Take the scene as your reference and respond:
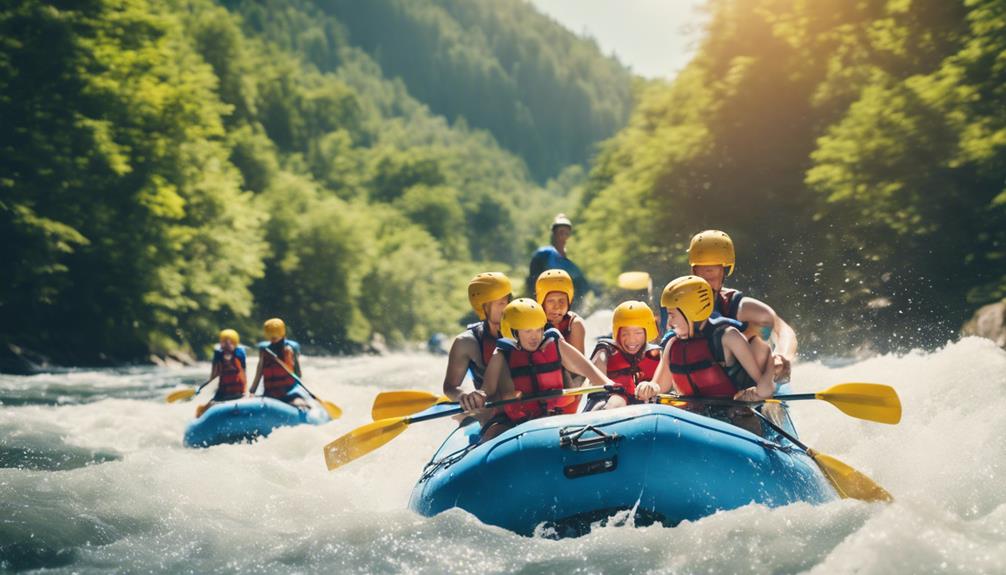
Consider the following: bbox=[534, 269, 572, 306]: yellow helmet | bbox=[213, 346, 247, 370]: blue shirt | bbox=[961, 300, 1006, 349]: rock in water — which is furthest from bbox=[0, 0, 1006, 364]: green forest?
bbox=[534, 269, 572, 306]: yellow helmet

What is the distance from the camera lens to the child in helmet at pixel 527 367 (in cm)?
591

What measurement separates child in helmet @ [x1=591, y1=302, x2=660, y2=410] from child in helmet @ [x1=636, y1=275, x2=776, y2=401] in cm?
92

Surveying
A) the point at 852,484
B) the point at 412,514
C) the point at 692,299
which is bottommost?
the point at 412,514

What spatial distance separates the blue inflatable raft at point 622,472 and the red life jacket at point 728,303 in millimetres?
1319

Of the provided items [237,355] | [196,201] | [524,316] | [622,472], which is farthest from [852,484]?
[196,201]

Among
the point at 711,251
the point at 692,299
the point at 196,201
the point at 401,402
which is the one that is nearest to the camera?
the point at 692,299

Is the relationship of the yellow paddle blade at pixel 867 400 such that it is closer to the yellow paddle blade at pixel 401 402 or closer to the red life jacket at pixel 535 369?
the red life jacket at pixel 535 369

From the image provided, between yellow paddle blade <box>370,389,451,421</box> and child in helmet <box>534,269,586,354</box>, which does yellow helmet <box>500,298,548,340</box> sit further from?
yellow paddle blade <box>370,389,451,421</box>

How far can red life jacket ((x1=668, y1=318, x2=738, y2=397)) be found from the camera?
5.66 metres

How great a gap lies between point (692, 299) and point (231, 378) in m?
7.40

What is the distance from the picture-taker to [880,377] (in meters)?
11.6

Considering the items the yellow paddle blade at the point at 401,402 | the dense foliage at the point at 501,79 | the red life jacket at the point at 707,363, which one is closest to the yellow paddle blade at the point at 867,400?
the red life jacket at the point at 707,363

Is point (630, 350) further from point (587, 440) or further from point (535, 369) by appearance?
point (587, 440)

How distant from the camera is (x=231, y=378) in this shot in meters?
11.5
